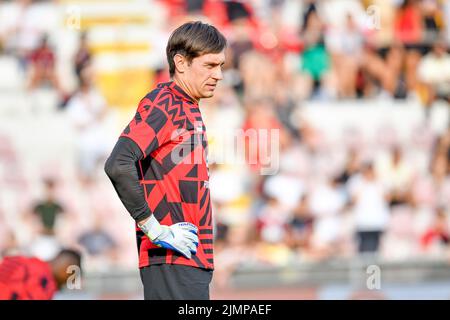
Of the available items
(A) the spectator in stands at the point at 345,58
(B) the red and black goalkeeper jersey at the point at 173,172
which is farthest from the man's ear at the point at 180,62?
(A) the spectator in stands at the point at 345,58

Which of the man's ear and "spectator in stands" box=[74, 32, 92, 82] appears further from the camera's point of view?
"spectator in stands" box=[74, 32, 92, 82]

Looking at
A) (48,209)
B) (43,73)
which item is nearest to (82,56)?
(43,73)

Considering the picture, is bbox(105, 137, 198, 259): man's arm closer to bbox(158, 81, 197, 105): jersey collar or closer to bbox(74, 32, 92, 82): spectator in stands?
bbox(158, 81, 197, 105): jersey collar

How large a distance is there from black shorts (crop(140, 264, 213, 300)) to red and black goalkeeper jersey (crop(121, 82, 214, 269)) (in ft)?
0.10

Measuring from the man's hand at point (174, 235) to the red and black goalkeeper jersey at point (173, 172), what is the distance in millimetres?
49

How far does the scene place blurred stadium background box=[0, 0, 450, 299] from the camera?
37.0ft

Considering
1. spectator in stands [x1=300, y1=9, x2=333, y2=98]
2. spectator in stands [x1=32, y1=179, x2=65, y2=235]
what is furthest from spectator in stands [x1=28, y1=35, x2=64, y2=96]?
spectator in stands [x1=300, y1=9, x2=333, y2=98]

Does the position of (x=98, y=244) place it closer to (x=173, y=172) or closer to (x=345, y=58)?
(x=345, y=58)

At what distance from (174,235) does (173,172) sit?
28 cm

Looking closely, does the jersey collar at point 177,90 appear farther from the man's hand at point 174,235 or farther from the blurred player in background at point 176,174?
the man's hand at point 174,235

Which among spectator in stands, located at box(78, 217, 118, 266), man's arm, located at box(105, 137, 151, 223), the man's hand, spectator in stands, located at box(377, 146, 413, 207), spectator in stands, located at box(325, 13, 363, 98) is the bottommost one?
the man's hand

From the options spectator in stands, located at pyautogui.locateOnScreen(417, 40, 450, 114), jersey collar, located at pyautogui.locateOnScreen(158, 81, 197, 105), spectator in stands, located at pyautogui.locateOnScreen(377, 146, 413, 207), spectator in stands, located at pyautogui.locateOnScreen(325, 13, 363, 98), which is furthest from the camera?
spectator in stands, located at pyautogui.locateOnScreen(417, 40, 450, 114)
